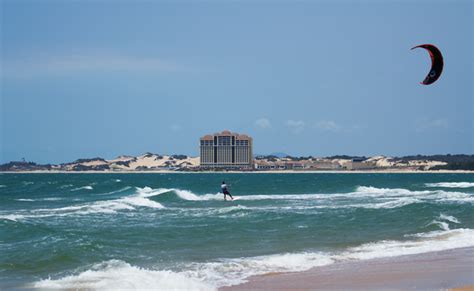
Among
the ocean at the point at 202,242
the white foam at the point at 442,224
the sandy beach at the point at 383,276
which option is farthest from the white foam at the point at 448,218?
the sandy beach at the point at 383,276

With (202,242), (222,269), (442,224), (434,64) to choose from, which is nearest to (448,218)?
(442,224)

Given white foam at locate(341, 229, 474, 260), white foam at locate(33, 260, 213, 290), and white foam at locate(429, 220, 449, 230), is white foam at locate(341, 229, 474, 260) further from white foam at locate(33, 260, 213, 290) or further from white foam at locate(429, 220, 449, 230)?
white foam at locate(33, 260, 213, 290)

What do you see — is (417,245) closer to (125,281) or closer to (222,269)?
(222,269)

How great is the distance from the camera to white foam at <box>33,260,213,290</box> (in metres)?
13.0

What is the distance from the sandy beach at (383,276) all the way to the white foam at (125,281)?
85 cm

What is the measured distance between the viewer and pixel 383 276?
45.8 ft

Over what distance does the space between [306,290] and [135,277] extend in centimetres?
316

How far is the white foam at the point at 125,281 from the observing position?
512 inches

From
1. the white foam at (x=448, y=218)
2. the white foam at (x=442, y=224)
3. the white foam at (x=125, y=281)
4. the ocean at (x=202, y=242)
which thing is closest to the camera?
the white foam at (x=125, y=281)

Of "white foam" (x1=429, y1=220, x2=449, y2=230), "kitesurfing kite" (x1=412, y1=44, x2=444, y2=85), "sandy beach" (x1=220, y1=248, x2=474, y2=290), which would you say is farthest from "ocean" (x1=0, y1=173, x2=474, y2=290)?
"kitesurfing kite" (x1=412, y1=44, x2=444, y2=85)

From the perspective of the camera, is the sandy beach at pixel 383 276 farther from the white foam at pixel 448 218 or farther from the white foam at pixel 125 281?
the white foam at pixel 448 218

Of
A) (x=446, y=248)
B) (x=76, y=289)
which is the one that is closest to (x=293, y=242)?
(x=446, y=248)

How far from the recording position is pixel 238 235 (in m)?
21.0

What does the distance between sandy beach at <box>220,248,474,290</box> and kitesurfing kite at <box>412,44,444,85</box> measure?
3703mm
